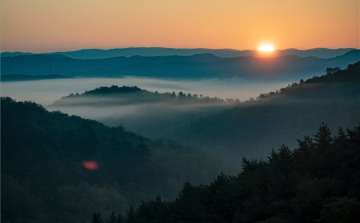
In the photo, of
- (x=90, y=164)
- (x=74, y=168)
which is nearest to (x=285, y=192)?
(x=74, y=168)

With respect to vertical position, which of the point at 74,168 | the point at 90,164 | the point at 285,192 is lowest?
the point at 90,164

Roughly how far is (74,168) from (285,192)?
115076 millimetres

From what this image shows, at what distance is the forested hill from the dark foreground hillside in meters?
67.1

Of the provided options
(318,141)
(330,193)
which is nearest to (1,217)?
(318,141)

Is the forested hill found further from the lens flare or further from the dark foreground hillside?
the dark foreground hillside

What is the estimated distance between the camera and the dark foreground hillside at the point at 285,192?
43.6 metres

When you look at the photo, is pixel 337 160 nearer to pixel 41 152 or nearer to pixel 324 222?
pixel 324 222

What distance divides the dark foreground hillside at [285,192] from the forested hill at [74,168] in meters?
67.1

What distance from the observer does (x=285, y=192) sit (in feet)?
169

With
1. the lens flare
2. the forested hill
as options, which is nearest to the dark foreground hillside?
the forested hill

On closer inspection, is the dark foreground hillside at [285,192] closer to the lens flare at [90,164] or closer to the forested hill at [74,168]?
the forested hill at [74,168]

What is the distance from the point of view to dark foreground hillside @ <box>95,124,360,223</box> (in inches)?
1716

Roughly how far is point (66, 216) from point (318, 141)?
81.7 meters

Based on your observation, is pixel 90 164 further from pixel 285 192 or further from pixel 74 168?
pixel 285 192
